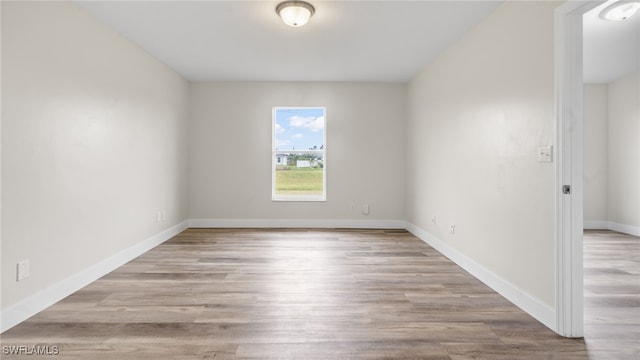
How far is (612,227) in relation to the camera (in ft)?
17.6

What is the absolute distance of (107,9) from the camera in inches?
109

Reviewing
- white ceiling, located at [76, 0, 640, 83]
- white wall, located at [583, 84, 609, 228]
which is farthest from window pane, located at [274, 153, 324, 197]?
white wall, located at [583, 84, 609, 228]

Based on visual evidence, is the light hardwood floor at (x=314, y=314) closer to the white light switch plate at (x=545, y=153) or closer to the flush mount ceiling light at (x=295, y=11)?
the white light switch plate at (x=545, y=153)

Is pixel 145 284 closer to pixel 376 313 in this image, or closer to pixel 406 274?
pixel 376 313

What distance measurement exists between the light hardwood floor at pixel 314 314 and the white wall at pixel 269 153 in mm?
1803

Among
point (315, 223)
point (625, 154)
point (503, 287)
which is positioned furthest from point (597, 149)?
point (315, 223)

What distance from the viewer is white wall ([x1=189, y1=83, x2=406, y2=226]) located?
Result: 17.4ft

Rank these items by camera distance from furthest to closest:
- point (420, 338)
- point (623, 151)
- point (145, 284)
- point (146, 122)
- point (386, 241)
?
point (623, 151) → point (386, 241) → point (146, 122) → point (145, 284) → point (420, 338)

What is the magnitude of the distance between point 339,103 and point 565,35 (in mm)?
3631

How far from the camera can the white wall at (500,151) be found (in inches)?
82.7

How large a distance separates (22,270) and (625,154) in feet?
25.3

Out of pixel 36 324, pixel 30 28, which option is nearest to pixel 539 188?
pixel 36 324

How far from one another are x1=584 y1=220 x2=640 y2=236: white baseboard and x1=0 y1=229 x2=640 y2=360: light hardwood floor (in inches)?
85.5

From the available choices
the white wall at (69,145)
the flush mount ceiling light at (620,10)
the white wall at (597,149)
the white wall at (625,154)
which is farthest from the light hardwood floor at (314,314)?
the flush mount ceiling light at (620,10)
